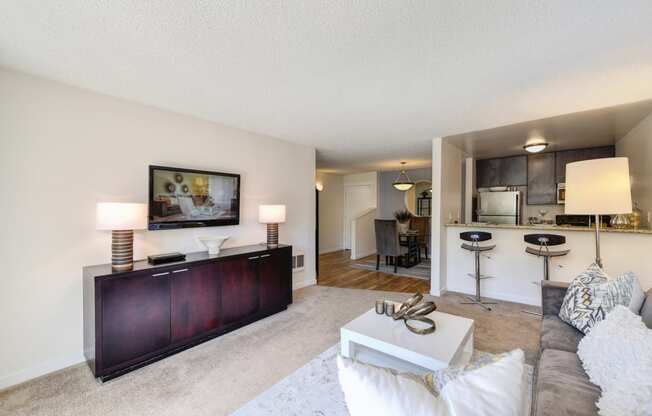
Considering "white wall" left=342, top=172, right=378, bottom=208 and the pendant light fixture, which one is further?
"white wall" left=342, top=172, right=378, bottom=208

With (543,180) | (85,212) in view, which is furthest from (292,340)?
(543,180)

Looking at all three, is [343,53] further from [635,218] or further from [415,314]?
[635,218]

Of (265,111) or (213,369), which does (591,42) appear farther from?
(213,369)

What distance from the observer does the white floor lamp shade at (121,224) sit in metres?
2.17

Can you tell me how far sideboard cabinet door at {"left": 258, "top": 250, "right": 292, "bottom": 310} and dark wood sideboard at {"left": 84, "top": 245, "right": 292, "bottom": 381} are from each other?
12mm

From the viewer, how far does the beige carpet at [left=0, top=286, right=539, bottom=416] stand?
1.79 meters

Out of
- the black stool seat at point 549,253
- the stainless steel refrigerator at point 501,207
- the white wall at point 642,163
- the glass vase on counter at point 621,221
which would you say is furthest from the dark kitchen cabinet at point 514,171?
the black stool seat at point 549,253

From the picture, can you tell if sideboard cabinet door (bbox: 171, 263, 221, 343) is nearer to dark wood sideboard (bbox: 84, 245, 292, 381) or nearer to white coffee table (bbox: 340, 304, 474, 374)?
dark wood sideboard (bbox: 84, 245, 292, 381)

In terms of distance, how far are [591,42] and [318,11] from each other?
1670 millimetres

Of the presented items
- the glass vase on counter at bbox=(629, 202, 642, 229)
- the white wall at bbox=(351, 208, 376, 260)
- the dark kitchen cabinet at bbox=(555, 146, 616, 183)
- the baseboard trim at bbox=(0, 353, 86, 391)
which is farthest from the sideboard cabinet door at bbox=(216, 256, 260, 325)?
the dark kitchen cabinet at bbox=(555, 146, 616, 183)

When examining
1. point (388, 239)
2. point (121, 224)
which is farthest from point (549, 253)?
point (121, 224)

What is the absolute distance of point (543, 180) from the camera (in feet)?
16.8

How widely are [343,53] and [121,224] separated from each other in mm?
2105

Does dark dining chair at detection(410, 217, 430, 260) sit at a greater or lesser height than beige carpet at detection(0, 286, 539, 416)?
greater
